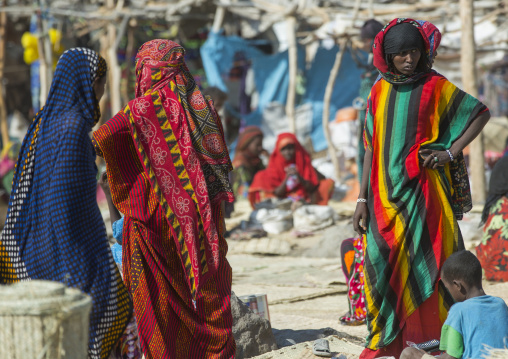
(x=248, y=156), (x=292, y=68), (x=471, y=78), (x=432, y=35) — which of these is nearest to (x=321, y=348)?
(x=432, y=35)

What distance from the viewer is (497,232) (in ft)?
19.0

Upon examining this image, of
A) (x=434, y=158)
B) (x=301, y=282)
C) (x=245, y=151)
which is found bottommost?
(x=301, y=282)

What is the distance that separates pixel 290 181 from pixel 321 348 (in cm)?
574

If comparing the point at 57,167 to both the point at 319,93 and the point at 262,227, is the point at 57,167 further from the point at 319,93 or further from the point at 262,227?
the point at 319,93

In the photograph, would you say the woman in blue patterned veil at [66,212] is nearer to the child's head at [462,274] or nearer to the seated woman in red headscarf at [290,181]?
the child's head at [462,274]

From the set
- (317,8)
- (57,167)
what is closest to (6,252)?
(57,167)

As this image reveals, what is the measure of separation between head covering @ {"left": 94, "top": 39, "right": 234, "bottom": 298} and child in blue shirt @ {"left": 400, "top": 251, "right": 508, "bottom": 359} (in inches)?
47.5

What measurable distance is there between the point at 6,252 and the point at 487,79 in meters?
12.8

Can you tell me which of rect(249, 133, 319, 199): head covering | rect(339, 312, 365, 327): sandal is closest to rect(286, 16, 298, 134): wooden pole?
rect(249, 133, 319, 199): head covering

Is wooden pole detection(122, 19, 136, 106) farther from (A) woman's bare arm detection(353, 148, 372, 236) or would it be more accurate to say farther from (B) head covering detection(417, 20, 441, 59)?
(B) head covering detection(417, 20, 441, 59)

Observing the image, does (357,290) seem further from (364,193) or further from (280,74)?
(280,74)

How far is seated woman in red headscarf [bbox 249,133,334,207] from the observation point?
9648 millimetres

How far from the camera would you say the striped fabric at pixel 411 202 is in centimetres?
374

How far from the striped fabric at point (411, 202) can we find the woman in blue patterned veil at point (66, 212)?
1.39 meters
